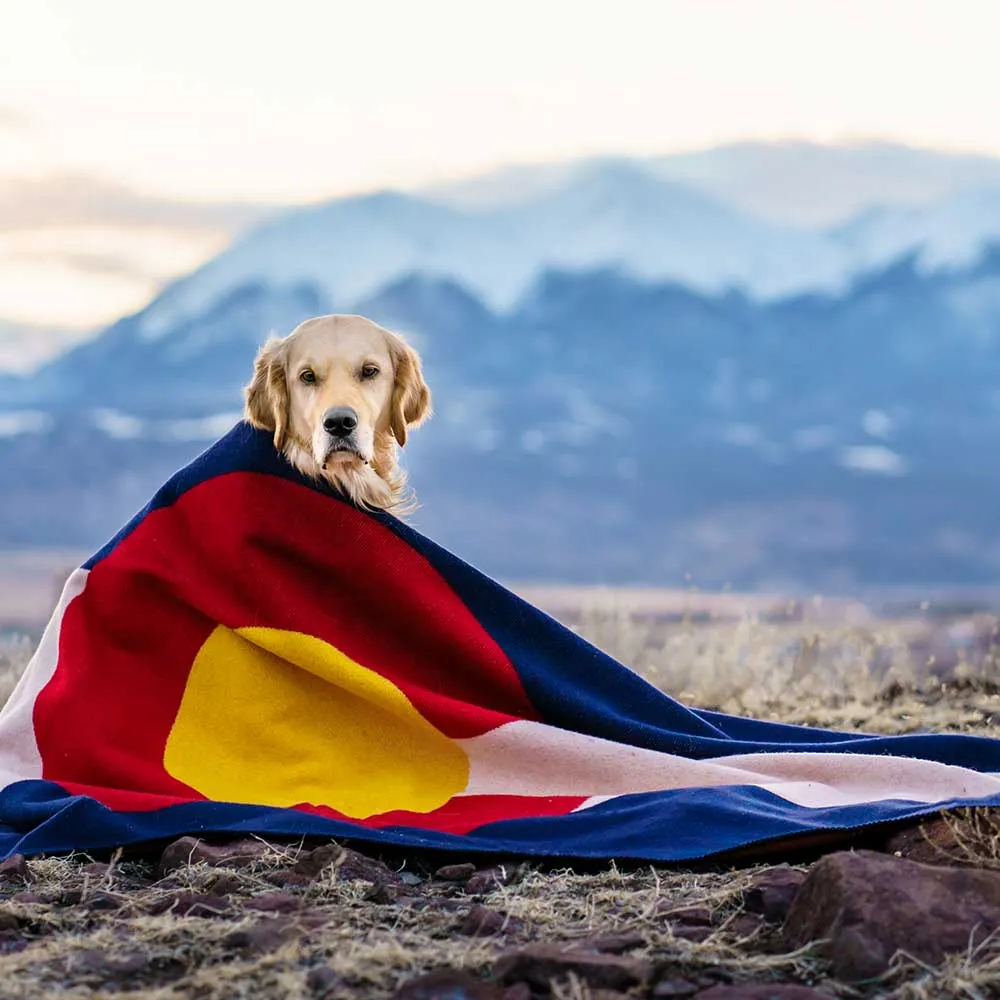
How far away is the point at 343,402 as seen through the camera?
505cm

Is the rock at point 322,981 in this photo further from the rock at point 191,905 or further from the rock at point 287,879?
the rock at point 287,879

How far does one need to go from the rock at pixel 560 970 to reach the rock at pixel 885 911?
1.61 ft

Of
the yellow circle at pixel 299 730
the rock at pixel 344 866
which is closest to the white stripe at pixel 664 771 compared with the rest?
the yellow circle at pixel 299 730

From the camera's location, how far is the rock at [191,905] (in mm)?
3807

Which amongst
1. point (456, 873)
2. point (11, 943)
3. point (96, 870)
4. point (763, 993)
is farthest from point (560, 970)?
point (96, 870)

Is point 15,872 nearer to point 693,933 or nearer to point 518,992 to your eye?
point 518,992

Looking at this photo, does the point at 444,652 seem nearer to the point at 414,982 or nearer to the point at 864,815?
the point at 864,815

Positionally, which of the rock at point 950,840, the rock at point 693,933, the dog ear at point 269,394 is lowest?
the rock at point 693,933

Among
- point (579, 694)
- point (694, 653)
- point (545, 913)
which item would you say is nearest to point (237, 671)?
point (579, 694)

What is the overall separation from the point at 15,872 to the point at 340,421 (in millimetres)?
1731

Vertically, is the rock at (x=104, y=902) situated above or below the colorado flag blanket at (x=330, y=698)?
below

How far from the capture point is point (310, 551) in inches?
207

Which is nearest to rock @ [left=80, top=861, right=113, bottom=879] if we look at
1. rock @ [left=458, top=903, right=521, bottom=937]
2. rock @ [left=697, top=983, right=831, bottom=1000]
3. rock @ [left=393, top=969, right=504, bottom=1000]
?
rock @ [left=458, top=903, right=521, bottom=937]

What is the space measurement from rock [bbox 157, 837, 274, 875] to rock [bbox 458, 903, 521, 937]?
84 cm
